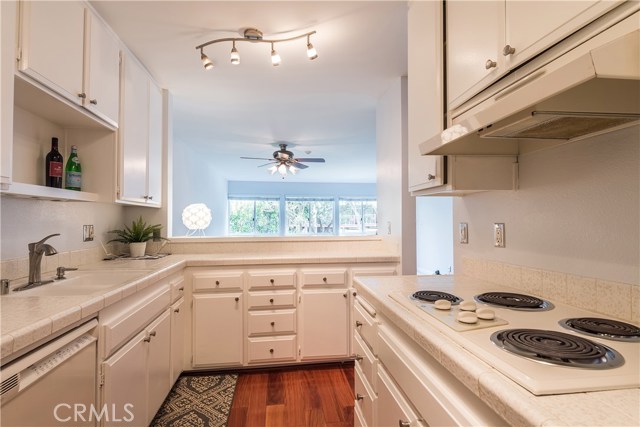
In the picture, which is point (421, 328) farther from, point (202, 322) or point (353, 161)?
point (353, 161)

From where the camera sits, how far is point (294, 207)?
888 centimetres

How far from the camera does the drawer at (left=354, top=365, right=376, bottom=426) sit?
126 cm

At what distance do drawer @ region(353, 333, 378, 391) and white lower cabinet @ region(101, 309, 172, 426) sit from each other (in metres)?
1.06

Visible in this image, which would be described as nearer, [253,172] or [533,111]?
[533,111]

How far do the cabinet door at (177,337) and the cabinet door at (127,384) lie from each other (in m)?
0.44

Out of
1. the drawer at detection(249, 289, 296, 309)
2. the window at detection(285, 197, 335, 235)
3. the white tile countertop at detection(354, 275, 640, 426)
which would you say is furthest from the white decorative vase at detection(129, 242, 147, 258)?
the window at detection(285, 197, 335, 235)

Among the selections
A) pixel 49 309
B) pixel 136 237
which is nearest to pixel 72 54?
pixel 49 309

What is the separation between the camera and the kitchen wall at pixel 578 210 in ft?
2.90

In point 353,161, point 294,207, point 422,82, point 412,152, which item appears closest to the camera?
point 422,82

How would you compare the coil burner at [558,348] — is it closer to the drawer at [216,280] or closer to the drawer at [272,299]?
the drawer at [272,299]

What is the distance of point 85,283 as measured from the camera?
1466 millimetres

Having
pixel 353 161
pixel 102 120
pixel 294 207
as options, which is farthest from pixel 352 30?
pixel 294 207

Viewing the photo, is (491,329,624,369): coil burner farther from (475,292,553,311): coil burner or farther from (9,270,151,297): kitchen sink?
(9,270,151,297): kitchen sink

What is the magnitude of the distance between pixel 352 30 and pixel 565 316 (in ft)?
6.03
